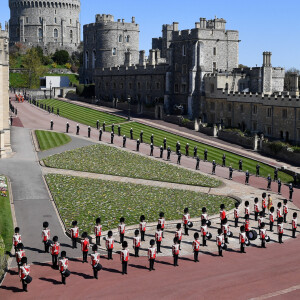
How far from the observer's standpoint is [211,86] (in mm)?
78438

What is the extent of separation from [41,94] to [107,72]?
13.0 meters

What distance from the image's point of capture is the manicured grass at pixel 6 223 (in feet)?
92.8

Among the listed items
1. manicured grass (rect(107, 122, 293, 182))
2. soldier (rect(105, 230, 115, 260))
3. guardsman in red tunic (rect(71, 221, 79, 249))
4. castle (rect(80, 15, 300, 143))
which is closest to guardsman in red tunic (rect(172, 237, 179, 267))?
soldier (rect(105, 230, 115, 260))

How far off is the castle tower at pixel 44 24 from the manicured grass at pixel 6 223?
4713 inches

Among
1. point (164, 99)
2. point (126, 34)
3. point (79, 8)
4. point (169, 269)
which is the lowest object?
point (169, 269)

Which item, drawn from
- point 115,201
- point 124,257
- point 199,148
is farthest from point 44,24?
point 124,257

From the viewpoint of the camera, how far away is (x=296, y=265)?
86.7ft

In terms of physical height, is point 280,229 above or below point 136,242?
below

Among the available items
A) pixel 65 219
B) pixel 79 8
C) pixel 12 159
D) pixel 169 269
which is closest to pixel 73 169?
pixel 12 159

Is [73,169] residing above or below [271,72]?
below

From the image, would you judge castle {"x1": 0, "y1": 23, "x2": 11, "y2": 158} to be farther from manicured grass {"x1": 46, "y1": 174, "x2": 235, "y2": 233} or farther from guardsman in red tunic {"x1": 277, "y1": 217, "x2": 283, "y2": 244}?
guardsman in red tunic {"x1": 277, "y1": 217, "x2": 283, "y2": 244}

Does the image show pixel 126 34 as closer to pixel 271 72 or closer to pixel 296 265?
pixel 271 72

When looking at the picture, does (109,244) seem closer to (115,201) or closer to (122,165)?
(115,201)

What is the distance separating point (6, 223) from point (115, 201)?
798 cm
